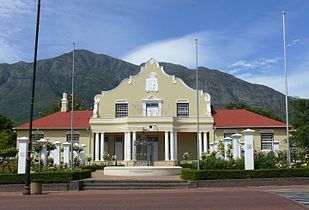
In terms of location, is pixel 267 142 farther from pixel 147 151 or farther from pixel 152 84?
pixel 152 84

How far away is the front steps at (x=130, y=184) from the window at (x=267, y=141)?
74.5ft

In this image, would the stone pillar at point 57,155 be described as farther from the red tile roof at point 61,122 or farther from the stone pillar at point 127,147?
the red tile roof at point 61,122

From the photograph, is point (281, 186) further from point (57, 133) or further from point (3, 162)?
point (57, 133)

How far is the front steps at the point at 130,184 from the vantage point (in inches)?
866

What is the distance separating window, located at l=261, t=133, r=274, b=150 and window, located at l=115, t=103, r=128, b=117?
14.5 meters

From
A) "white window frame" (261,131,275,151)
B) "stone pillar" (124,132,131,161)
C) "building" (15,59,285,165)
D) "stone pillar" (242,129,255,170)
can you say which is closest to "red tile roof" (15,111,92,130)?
"building" (15,59,285,165)

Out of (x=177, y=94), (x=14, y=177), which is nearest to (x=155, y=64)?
(x=177, y=94)

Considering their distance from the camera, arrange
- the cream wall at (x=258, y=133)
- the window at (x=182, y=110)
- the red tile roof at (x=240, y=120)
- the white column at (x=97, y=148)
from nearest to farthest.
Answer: the cream wall at (x=258, y=133)
the white column at (x=97, y=148)
the red tile roof at (x=240, y=120)
the window at (x=182, y=110)

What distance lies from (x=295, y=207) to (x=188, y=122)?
3035 centimetres

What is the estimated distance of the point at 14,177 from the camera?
70.9 feet

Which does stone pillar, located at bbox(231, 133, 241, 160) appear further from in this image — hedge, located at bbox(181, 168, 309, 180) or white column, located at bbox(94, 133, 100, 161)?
white column, located at bbox(94, 133, 100, 161)

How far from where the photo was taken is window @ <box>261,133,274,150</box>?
42938mm

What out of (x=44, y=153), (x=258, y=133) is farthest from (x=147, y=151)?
(x=44, y=153)

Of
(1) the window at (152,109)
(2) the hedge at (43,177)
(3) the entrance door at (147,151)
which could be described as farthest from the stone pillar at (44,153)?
(1) the window at (152,109)
